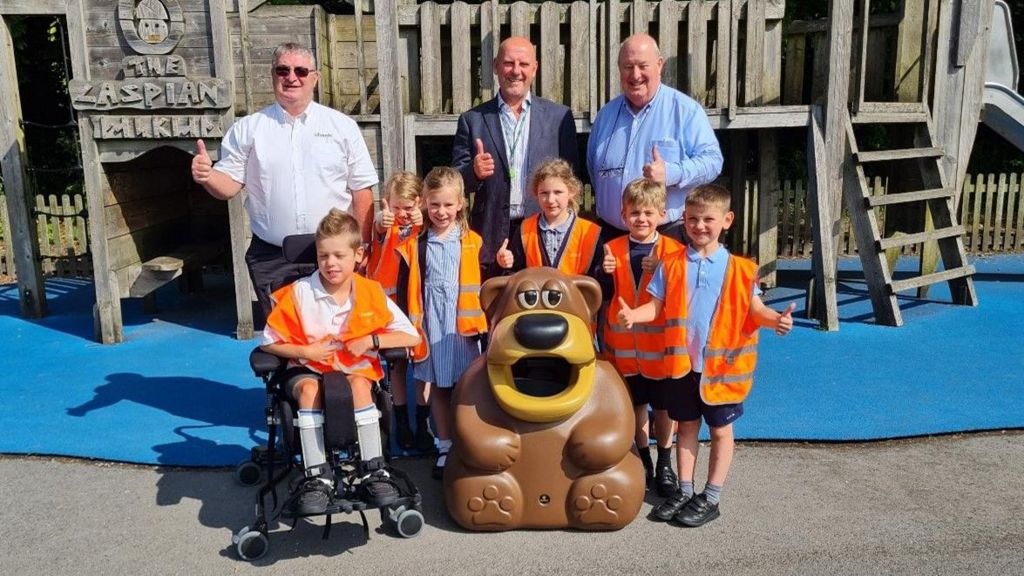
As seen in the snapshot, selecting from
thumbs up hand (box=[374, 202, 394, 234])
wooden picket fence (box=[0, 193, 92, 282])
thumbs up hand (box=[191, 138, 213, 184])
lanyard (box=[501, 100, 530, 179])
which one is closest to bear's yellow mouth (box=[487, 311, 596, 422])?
thumbs up hand (box=[374, 202, 394, 234])

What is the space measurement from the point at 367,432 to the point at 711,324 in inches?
56.5

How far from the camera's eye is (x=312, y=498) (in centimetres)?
312

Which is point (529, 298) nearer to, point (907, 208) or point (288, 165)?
point (288, 165)

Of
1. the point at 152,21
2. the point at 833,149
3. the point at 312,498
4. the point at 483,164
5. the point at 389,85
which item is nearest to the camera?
the point at 312,498

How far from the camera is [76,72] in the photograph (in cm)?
622

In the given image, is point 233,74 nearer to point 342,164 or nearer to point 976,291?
point 342,164

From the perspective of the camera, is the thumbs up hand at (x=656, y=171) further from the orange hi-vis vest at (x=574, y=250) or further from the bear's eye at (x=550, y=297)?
the bear's eye at (x=550, y=297)

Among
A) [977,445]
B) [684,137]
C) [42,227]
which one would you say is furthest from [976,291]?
[42,227]

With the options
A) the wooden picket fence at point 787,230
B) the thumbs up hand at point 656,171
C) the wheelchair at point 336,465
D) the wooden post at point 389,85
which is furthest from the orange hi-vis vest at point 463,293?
the wooden picket fence at point 787,230

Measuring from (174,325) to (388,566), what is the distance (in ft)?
15.9

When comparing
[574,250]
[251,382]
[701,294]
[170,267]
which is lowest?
[251,382]

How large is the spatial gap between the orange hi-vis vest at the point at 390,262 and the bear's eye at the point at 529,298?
817 mm

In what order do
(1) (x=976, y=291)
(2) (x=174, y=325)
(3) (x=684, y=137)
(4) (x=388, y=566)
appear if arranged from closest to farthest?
(4) (x=388, y=566)
(3) (x=684, y=137)
(2) (x=174, y=325)
(1) (x=976, y=291)

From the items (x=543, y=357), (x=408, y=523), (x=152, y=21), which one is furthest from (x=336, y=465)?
(x=152, y=21)
